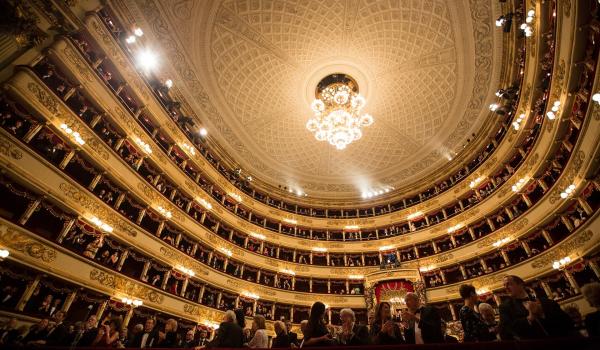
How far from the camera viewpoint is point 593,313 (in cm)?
342

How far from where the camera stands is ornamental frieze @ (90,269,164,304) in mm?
10992

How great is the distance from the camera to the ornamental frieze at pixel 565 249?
11.0m

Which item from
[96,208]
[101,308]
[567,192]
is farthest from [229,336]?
[567,192]

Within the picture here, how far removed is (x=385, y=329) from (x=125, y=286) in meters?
12.2

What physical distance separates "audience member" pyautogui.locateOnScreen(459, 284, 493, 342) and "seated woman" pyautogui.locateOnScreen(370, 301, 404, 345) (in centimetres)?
98

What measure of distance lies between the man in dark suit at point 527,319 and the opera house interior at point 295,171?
24 millimetres

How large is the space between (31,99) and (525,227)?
2319 centimetres

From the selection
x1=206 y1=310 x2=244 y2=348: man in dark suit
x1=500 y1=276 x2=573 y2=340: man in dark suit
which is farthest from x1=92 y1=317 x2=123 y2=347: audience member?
x1=500 y1=276 x2=573 y2=340: man in dark suit

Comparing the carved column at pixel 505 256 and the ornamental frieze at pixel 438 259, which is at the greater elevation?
the ornamental frieze at pixel 438 259

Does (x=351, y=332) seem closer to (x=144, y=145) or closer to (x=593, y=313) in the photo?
(x=593, y=313)

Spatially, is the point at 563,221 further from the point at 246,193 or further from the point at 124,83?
the point at 124,83

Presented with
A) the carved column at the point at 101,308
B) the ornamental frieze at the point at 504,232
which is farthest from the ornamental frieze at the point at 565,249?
the carved column at the point at 101,308

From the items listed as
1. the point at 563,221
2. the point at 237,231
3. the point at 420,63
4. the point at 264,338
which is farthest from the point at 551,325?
the point at 237,231

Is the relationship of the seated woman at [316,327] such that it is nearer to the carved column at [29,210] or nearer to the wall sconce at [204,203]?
the carved column at [29,210]
